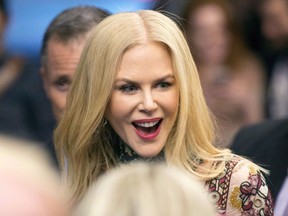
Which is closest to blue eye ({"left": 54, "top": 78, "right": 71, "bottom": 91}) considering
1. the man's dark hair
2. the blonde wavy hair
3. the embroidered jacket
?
the man's dark hair

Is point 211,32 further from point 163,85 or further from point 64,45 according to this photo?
point 163,85

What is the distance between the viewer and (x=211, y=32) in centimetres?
848

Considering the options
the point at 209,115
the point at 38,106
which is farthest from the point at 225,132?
the point at 209,115

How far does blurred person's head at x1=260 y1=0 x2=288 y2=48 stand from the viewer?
8781 mm

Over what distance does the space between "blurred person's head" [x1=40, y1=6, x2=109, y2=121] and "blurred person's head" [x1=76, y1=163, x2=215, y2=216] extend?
9.70 feet

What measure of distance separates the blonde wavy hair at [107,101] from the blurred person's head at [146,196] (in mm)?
1710

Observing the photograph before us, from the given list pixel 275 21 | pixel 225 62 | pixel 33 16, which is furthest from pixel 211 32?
pixel 33 16

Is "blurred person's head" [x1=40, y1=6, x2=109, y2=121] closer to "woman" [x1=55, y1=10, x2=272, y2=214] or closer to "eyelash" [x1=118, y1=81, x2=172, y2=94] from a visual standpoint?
"woman" [x1=55, y1=10, x2=272, y2=214]

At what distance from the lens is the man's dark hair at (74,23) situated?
5.62m

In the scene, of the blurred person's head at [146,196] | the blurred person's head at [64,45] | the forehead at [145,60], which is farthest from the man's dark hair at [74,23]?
the blurred person's head at [146,196]

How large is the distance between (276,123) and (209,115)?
A: 4.43 ft

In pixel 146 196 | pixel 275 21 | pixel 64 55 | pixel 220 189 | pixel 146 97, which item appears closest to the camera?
pixel 146 196

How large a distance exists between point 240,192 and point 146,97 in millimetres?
556

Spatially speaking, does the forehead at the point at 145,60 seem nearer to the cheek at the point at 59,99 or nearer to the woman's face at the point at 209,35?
the cheek at the point at 59,99
